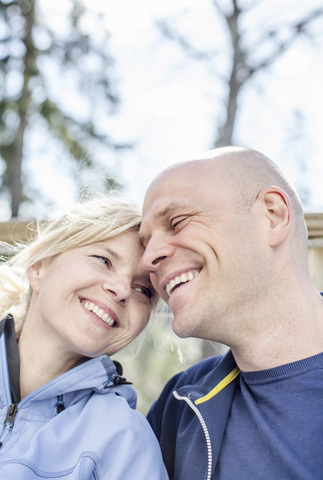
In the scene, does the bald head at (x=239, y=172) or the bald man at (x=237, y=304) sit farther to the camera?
the bald head at (x=239, y=172)

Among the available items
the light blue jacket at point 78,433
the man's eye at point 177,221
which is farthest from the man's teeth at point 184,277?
the light blue jacket at point 78,433

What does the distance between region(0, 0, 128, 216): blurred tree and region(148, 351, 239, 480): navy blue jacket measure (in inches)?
282

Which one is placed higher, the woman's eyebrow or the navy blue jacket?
the woman's eyebrow

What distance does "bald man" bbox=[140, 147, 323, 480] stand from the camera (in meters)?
1.78

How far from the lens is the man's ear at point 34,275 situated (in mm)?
2309

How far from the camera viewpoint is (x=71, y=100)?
9.27 metres

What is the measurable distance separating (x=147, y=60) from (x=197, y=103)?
106 cm

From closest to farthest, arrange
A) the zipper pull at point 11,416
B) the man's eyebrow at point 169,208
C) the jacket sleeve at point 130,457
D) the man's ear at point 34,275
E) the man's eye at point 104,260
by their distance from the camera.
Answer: the jacket sleeve at point 130,457 < the zipper pull at point 11,416 < the man's eyebrow at point 169,208 < the man's eye at point 104,260 < the man's ear at point 34,275

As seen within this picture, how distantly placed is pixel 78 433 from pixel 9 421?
0.83 ft

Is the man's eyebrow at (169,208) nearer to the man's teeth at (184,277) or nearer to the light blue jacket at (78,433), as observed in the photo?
the man's teeth at (184,277)

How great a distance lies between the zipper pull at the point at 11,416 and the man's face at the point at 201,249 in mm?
657

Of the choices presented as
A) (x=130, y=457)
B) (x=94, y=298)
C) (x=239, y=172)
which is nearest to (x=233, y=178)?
(x=239, y=172)

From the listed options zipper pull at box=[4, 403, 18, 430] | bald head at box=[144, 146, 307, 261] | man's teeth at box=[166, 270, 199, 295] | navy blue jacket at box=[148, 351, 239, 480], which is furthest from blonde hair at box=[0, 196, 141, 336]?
navy blue jacket at box=[148, 351, 239, 480]

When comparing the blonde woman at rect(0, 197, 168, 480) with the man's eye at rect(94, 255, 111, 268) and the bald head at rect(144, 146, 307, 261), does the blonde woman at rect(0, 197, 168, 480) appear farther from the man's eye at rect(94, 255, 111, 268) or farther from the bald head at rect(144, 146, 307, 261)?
the bald head at rect(144, 146, 307, 261)
